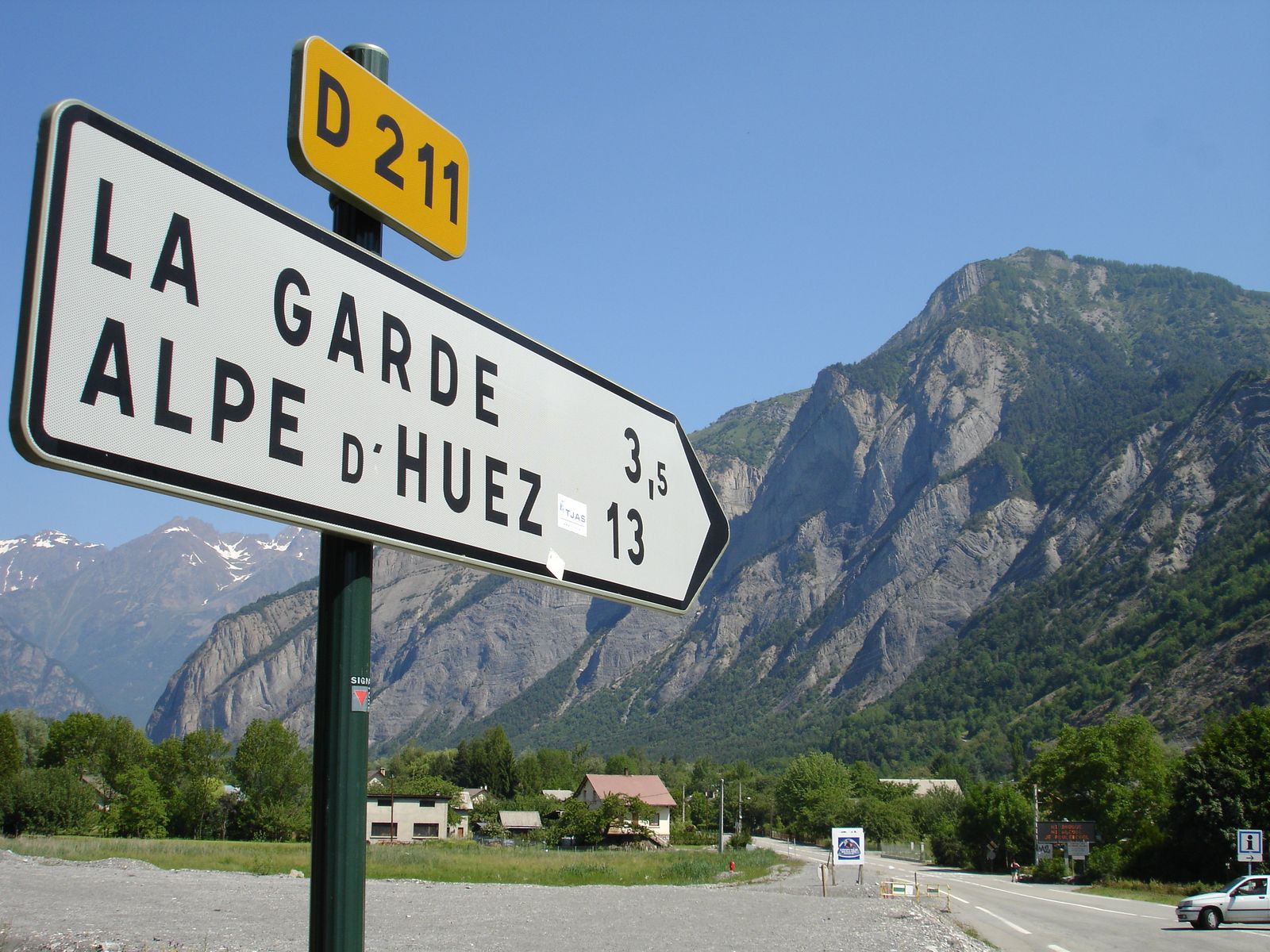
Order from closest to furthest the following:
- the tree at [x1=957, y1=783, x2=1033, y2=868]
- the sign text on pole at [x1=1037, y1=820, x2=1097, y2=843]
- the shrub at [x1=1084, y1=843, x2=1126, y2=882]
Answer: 1. the shrub at [x1=1084, y1=843, x2=1126, y2=882]
2. the sign text on pole at [x1=1037, y1=820, x2=1097, y2=843]
3. the tree at [x1=957, y1=783, x2=1033, y2=868]

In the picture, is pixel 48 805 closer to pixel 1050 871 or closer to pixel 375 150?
pixel 1050 871

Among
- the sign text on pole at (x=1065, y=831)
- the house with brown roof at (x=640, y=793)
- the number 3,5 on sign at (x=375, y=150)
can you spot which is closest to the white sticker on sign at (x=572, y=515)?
the number 3,5 on sign at (x=375, y=150)

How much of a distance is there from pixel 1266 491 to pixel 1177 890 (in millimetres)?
131122

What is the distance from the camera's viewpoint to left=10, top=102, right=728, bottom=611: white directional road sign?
1.41 meters

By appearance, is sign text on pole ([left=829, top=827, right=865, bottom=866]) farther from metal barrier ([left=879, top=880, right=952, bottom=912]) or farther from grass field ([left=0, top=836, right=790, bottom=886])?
grass field ([left=0, top=836, right=790, bottom=886])

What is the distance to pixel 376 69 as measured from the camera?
2.32m

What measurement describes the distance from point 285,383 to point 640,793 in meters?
93.0

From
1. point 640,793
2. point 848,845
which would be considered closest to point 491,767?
point 640,793

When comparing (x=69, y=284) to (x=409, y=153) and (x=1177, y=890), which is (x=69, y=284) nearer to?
(x=409, y=153)

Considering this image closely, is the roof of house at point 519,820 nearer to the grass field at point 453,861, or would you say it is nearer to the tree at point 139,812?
the grass field at point 453,861

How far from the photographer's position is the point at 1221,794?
43188mm

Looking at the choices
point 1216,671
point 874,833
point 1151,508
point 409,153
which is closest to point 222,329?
point 409,153

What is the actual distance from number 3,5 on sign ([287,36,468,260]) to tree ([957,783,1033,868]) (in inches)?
2951

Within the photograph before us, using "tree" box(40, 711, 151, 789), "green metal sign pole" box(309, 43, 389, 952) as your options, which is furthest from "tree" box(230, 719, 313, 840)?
"green metal sign pole" box(309, 43, 389, 952)
